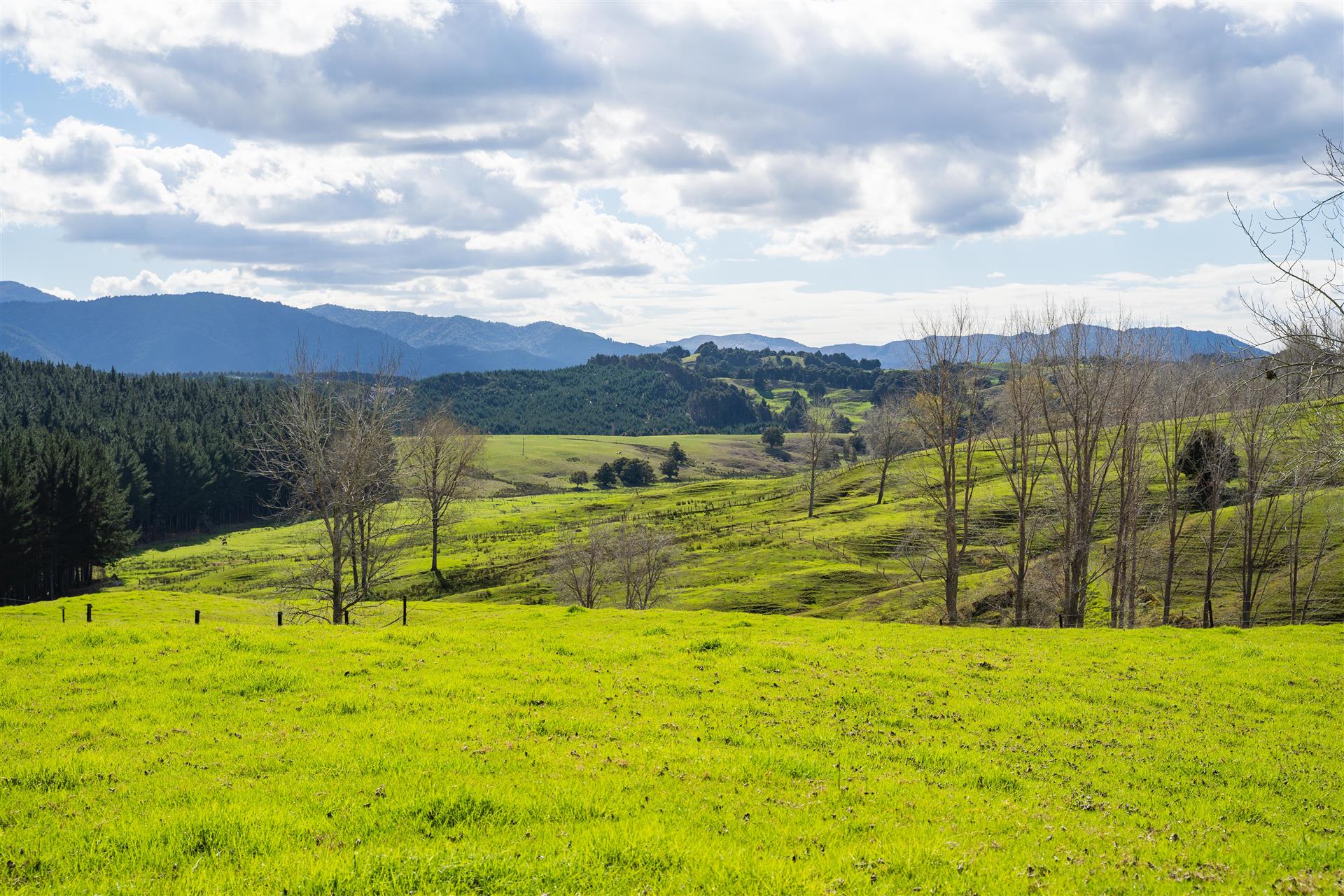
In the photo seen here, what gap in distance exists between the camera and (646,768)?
39.3ft

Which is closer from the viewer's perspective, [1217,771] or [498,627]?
[1217,771]

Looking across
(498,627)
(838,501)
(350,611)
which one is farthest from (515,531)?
(498,627)

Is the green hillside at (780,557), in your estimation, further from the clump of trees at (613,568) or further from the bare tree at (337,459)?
the bare tree at (337,459)

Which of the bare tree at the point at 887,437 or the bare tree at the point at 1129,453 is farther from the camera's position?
the bare tree at the point at 887,437

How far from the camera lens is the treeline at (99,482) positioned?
86.0 metres

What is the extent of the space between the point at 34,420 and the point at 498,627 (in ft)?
602

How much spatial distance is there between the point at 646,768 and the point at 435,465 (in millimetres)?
81020

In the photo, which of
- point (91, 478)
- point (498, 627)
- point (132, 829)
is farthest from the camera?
point (91, 478)

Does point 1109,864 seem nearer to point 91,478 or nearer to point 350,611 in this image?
point 350,611

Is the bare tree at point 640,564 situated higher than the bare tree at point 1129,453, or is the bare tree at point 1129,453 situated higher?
the bare tree at point 1129,453

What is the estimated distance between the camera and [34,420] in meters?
166

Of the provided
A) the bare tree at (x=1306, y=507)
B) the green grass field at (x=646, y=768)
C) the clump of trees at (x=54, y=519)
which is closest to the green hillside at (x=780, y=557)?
the bare tree at (x=1306, y=507)

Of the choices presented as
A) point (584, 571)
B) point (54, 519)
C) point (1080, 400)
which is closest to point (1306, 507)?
point (1080, 400)

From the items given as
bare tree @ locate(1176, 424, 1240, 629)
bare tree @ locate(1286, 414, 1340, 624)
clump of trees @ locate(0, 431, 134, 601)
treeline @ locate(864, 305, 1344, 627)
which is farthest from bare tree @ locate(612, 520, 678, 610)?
clump of trees @ locate(0, 431, 134, 601)
